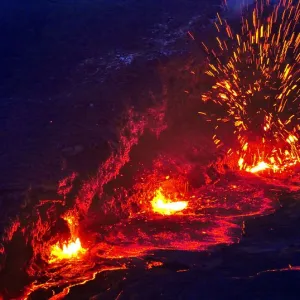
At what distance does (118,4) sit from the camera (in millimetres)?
11633

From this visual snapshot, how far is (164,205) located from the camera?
7.27 metres

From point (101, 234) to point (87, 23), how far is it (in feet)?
21.4

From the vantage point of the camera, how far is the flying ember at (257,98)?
8578 mm

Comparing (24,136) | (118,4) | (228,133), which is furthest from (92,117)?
(118,4)

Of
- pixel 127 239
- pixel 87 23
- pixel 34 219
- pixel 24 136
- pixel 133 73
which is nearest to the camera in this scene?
pixel 34 219

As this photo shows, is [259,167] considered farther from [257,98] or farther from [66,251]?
[66,251]

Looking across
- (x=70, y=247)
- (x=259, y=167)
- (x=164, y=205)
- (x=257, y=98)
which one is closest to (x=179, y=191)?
(x=164, y=205)

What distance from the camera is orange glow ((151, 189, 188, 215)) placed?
6930 mm

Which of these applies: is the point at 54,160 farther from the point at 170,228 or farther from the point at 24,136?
the point at 170,228

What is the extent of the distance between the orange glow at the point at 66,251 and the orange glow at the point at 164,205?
5.35 ft

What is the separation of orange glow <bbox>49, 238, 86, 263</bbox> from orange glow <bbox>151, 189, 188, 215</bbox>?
1632 mm

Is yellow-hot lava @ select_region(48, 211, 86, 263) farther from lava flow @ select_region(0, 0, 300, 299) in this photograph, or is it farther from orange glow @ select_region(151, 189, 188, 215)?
orange glow @ select_region(151, 189, 188, 215)

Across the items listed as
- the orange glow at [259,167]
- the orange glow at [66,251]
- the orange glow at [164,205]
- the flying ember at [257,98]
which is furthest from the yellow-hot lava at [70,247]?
the orange glow at [259,167]

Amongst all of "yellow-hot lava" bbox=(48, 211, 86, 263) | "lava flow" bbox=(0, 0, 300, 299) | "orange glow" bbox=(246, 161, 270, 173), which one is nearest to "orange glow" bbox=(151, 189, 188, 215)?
"lava flow" bbox=(0, 0, 300, 299)
